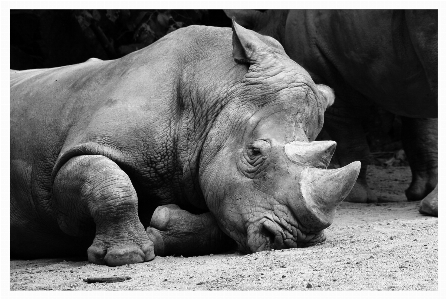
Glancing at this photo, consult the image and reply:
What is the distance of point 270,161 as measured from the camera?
16.0 ft

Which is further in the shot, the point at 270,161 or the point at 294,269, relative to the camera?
the point at 270,161

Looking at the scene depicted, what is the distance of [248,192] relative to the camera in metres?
4.89

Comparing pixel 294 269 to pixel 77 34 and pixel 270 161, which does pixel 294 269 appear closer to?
pixel 270 161

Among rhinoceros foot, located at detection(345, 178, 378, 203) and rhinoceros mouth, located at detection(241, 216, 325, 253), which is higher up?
rhinoceros mouth, located at detection(241, 216, 325, 253)

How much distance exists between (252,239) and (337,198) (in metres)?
0.49

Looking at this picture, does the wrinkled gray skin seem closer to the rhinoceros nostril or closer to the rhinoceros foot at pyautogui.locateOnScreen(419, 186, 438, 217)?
the rhinoceros foot at pyautogui.locateOnScreen(419, 186, 438, 217)

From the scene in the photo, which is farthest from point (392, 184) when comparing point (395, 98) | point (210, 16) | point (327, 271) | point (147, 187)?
point (327, 271)

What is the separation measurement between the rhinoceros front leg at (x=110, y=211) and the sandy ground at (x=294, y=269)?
0.28ft

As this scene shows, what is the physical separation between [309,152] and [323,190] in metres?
0.23

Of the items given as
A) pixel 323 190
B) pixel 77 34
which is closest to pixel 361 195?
pixel 323 190

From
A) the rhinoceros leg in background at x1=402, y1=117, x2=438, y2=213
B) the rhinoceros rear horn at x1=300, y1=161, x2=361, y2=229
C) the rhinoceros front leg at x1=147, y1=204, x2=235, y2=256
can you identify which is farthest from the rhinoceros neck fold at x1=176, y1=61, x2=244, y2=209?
the rhinoceros leg in background at x1=402, y1=117, x2=438, y2=213

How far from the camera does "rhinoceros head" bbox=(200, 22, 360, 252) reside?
15.6ft

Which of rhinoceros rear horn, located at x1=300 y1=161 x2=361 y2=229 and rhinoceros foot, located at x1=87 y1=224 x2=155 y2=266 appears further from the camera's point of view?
rhinoceros foot, located at x1=87 y1=224 x2=155 y2=266

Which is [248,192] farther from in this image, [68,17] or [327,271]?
[68,17]
